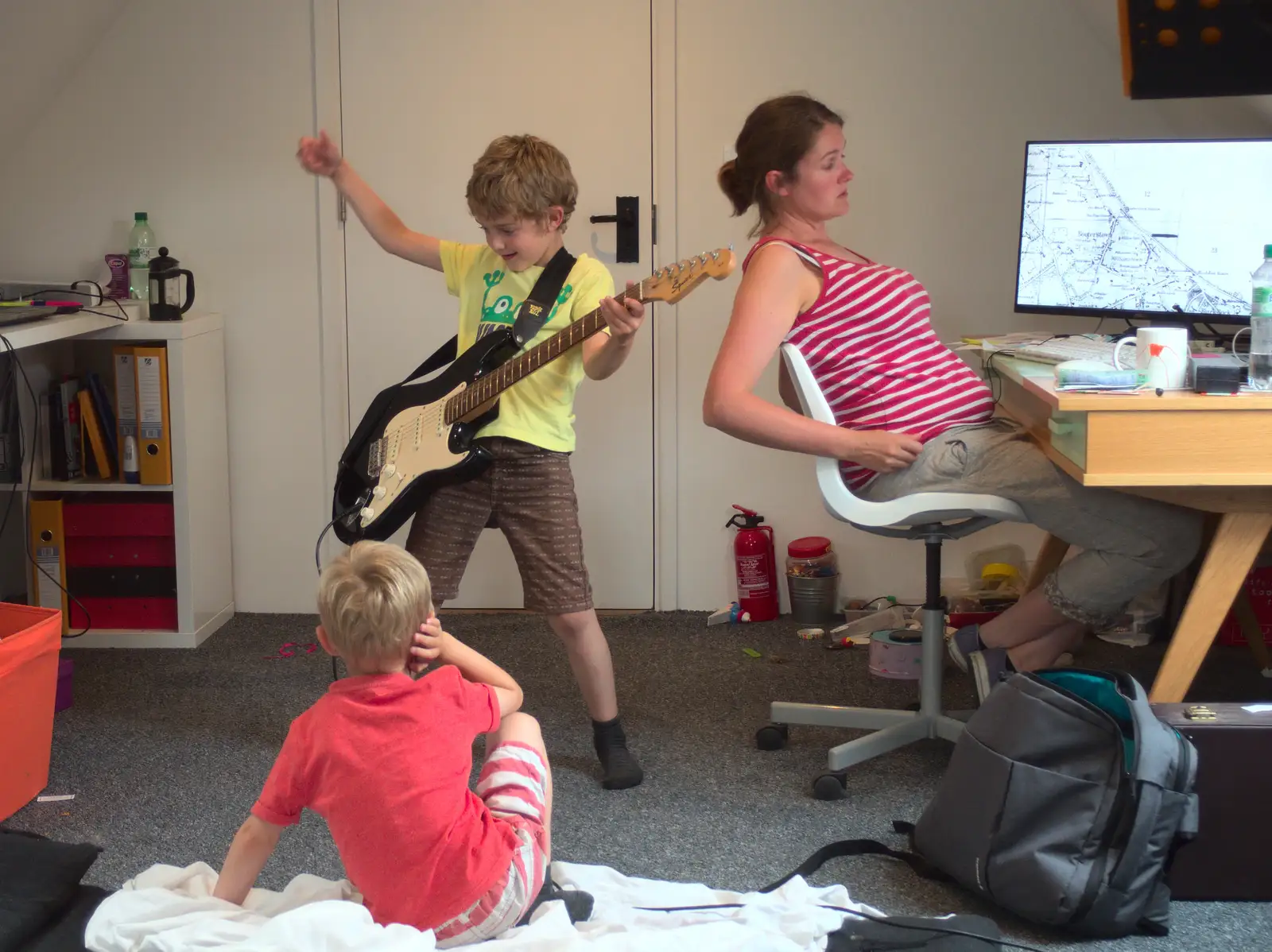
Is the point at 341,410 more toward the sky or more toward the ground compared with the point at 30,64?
more toward the ground

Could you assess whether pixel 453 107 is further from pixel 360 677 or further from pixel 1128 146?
pixel 360 677

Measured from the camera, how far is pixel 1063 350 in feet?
8.66

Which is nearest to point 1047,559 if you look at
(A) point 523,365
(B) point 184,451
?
(A) point 523,365

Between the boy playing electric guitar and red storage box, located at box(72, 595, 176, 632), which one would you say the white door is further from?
the boy playing electric guitar

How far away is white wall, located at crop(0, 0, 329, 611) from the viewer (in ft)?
11.2

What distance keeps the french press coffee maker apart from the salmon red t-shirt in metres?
1.95

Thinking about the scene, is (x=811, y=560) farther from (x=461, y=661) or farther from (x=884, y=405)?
(x=461, y=661)

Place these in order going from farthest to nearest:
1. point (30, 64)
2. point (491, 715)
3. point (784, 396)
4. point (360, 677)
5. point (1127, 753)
A: 1. point (30, 64)
2. point (784, 396)
3. point (1127, 753)
4. point (491, 715)
5. point (360, 677)

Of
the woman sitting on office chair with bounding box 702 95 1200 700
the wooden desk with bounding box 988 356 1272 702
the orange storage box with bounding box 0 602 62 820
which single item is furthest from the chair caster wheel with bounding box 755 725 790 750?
the orange storage box with bounding box 0 602 62 820

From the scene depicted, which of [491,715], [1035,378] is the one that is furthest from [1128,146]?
[491,715]

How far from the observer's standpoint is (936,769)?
248 cm

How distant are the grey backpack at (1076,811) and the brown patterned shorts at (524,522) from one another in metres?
0.80

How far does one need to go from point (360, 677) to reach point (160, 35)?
240 cm

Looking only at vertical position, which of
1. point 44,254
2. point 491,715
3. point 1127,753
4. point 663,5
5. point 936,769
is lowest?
point 936,769
